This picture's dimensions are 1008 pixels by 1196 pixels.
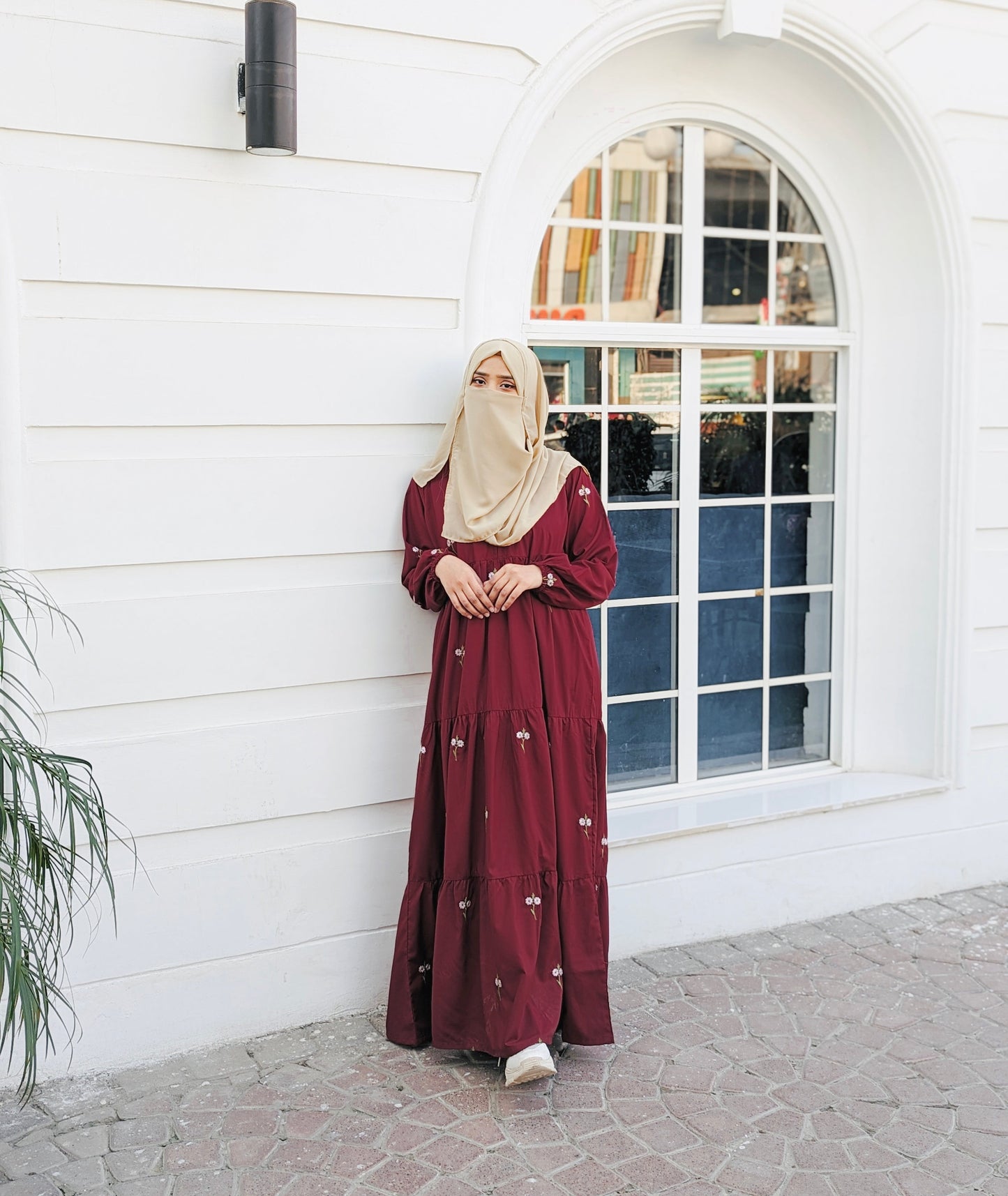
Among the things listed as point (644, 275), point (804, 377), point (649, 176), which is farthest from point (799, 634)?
point (649, 176)

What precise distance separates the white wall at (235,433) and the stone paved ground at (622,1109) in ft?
0.83

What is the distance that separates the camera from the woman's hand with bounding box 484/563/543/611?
3.10 metres

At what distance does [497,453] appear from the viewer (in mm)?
3170

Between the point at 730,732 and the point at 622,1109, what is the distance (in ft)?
5.33

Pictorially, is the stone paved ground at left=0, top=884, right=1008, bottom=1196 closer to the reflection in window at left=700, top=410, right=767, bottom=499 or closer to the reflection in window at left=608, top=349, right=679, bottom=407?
the reflection in window at left=700, top=410, right=767, bottom=499

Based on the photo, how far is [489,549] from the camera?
126 inches

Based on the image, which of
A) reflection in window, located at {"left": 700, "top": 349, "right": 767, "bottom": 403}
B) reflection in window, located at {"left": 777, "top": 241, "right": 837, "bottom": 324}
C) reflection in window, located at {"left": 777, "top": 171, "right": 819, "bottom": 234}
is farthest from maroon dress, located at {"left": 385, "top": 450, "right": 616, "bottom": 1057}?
reflection in window, located at {"left": 777, "top": 171, "right": 819, "bottom": 234}

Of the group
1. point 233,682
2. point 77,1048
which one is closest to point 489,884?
point 233,682

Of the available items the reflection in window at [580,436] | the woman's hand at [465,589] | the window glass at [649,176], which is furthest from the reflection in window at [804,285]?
the woman's hand at [465,589]

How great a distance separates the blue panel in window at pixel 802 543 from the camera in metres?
4.30

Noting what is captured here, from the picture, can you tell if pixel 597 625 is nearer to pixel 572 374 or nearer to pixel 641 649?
pixel 641 649

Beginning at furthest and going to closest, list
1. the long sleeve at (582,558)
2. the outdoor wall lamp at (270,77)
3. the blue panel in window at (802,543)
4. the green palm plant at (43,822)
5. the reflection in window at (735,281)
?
the blue panel in window at (802,543)
the reflection in window at (735,281)
the long sleeve at (582,558)
the outdoor wall lamp at (270,77)
the green palm plant at (43,822)

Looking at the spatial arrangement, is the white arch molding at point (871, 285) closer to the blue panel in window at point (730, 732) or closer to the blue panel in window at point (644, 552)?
the blue panel in window at point (730, 732)

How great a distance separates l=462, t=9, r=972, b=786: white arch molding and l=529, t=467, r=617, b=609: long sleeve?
60 centimetres
